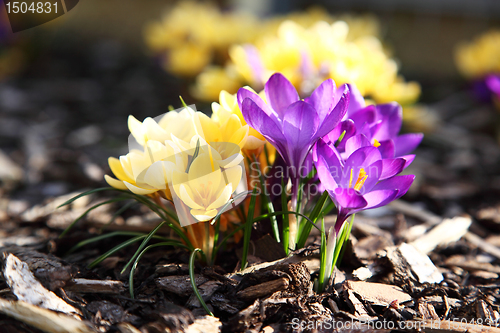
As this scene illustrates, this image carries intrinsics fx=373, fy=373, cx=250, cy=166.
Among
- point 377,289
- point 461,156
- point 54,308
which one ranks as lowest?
point 461,156

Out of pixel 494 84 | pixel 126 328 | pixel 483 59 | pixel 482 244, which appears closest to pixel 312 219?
pixel 126 328

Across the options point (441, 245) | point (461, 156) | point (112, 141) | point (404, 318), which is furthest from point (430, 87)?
point (404, 318)

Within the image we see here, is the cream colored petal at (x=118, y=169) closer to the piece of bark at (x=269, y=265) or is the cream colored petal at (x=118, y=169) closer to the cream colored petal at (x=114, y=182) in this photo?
the cream colored petal at (x=114, y=182)

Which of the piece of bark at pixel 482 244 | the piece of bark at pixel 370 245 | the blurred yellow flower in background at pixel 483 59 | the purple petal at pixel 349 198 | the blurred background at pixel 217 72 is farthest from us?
the blurred yellow flower in background at pixel 483 59

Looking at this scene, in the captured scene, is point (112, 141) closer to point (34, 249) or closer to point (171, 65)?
point (171, 65)

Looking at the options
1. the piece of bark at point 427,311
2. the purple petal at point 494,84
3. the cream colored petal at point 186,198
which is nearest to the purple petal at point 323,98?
the cream colored petal at point 186,198

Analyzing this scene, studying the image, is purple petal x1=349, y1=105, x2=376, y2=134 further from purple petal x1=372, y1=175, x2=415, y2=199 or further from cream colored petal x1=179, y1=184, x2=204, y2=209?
cream colored petal x1=179, y1=184, x2=204, y2=209

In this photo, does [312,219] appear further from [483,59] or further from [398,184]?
[483,59]
